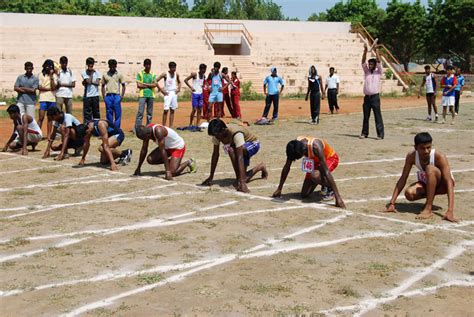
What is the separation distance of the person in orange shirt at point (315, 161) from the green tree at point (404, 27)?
5545 cm

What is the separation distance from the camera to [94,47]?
110 ft

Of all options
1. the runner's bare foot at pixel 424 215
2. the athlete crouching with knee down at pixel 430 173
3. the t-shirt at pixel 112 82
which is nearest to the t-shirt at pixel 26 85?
the t-shirt at pixel 112 82

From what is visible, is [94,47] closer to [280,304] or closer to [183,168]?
[183,168]

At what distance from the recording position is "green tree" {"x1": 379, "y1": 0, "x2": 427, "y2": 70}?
60656mm

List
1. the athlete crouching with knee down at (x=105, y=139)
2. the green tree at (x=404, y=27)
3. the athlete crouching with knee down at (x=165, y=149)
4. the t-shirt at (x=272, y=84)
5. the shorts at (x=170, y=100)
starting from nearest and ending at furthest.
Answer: the athlete crouching with knee down at (x=165, y=149), the athlete crouching with knee down at (x=105, y=139), the shorts at (x=170, y=100), the t-shirt at (x=272, y=84), the green tree at (x=404, y=27)

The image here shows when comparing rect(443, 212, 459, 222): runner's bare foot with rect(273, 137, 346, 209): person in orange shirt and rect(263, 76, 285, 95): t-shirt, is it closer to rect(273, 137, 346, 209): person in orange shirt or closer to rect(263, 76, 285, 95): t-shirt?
rect(273, 137, 346, 209): person in orange shirt

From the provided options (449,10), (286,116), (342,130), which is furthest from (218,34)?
(449,10)

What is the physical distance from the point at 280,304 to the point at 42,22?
31.8 meters

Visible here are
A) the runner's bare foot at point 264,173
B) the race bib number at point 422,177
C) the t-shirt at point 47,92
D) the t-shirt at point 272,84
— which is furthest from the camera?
the t-shirt at point 272,84

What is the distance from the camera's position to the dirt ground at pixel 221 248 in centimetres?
513

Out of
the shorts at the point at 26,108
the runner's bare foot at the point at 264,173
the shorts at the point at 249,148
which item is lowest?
the runner's bare foot at the point at 264,173

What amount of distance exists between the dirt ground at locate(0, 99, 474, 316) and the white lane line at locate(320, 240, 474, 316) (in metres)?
0.02

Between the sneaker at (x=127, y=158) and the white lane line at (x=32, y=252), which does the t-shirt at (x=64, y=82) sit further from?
the white lane line at (x=32, y=252)

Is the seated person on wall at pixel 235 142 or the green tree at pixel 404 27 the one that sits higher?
the green tree at pixel 404 27
